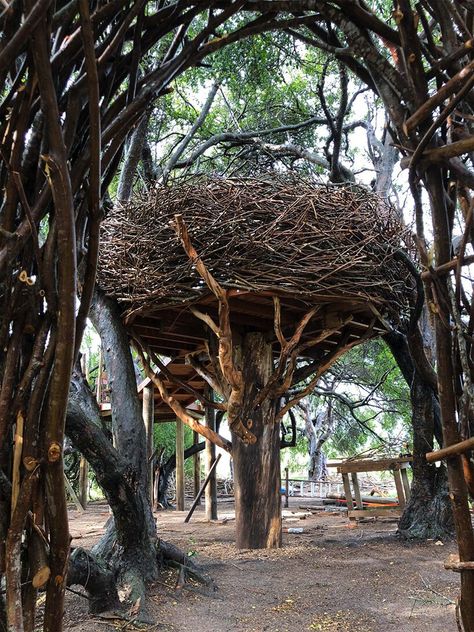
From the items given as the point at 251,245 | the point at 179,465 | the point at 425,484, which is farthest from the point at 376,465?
the point at 179,465

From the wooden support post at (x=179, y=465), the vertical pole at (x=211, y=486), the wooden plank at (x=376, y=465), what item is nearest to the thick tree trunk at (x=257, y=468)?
the wooden plank at (x=376, y=465)

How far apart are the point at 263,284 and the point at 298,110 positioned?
573 centimetres

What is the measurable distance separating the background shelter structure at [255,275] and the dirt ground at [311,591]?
69cm

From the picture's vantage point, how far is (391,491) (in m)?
18.9

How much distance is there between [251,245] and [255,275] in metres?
0.26

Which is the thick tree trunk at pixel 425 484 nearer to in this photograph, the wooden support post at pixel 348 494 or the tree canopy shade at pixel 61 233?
the wooden support post at pixel 348 494

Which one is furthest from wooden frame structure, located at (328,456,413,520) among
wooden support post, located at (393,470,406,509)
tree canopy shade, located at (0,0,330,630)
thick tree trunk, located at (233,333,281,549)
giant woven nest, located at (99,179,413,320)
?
tree canopy shade, located at (0,0,330,630)

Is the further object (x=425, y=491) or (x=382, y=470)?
(x=382, y=470)

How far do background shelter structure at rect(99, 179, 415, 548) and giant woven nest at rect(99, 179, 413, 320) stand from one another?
12 millimetres

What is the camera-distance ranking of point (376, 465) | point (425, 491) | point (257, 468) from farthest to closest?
point (376, 465), point (425, 491), point (257, 468)

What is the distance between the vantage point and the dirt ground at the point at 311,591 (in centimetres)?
354

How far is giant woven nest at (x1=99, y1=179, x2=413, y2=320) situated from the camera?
15.3 ft

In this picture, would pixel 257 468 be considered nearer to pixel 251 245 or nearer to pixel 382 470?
pixel 251 245

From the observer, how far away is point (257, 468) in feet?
19.1
